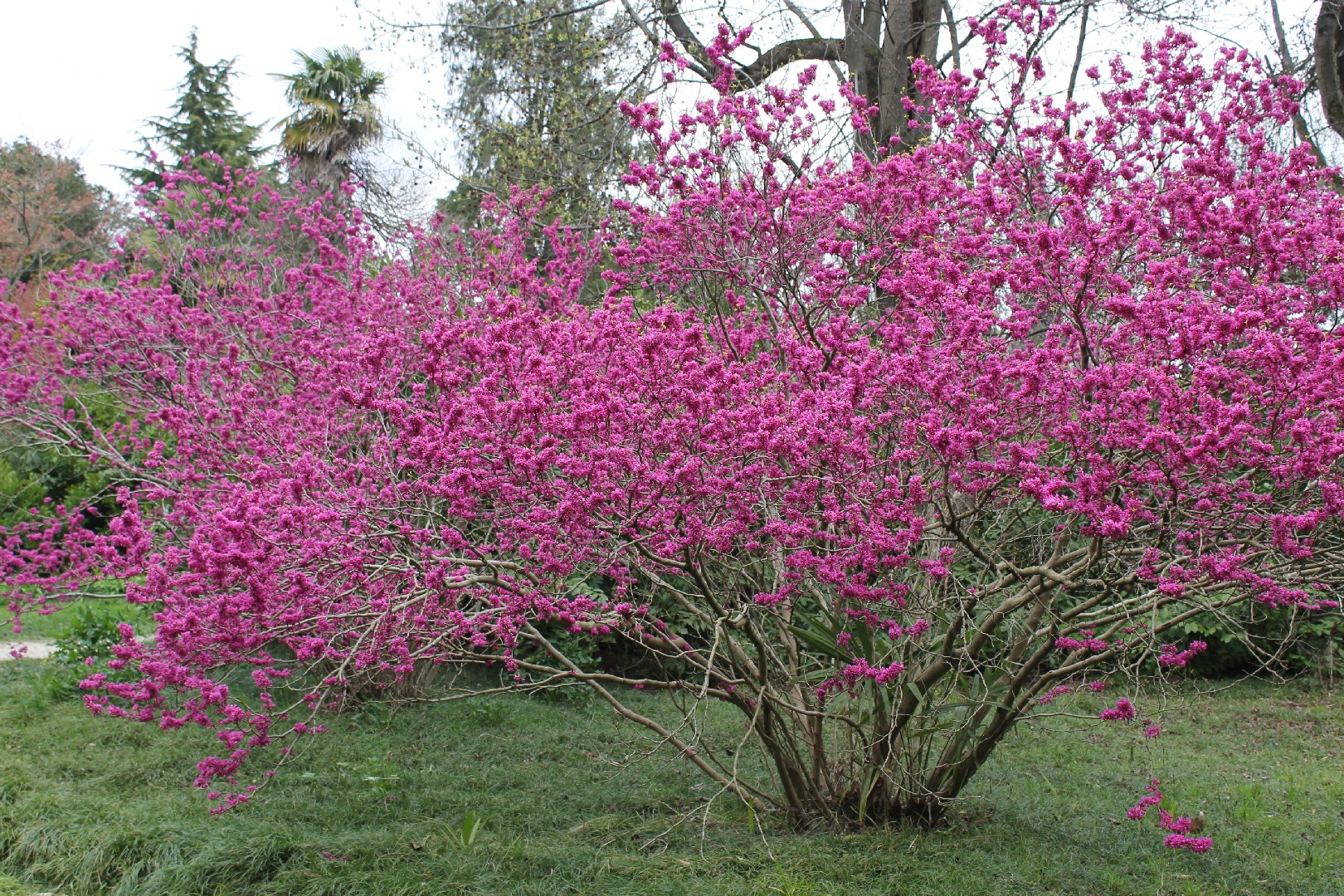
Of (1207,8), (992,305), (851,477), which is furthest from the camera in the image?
(1207,8)

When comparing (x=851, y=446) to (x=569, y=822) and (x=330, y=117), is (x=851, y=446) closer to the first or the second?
(x=569, y=822)

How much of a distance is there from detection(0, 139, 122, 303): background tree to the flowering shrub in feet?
55.7

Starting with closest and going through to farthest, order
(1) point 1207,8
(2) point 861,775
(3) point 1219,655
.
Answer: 1. (2) point 861,775
2. (1) point 1207,8
3. (3) point 1219,655

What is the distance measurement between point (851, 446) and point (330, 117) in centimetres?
1634

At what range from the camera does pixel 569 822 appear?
5008mm

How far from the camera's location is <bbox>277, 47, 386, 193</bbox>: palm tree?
17.1 metres

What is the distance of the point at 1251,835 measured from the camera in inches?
189

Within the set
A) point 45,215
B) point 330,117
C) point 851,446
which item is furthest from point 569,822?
point 45,215

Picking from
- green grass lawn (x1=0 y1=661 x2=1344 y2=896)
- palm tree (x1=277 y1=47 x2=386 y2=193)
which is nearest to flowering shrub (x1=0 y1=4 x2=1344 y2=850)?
green grass lawn (x1=0 y1=661 x2=1344 y2=896)

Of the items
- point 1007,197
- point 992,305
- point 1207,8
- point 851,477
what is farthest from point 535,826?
point 1207,8

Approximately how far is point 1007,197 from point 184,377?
518 centimetres

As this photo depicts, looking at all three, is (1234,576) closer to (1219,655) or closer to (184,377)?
(184,377)

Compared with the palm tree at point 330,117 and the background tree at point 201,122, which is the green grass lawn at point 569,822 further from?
the background tree at point 201,122

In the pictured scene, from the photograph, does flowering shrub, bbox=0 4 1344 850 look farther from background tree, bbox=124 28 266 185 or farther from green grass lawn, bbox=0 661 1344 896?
background tree, bbox=124 28 266 185
